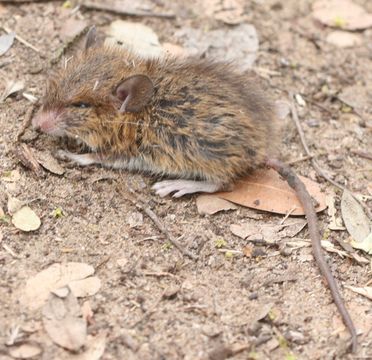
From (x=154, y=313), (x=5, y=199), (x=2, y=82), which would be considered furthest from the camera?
(x=2, y=82)

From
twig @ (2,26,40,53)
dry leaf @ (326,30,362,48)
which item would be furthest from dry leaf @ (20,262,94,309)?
dry leaf @ (326,30,362,48)

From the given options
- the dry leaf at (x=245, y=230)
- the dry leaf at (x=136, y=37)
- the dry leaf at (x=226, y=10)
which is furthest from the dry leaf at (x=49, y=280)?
the dry leaf at (x=226, y=10)

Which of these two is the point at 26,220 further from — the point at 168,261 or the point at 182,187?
the point at 182,187

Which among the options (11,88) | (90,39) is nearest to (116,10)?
(90,39)

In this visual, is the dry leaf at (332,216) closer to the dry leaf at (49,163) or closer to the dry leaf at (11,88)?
the dry leaf at (49,163)

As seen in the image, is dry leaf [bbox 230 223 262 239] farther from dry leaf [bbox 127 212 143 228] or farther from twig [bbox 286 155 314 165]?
twig [bbox 286 155 314 165]

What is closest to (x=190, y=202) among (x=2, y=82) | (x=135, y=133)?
(x=135, y=133)

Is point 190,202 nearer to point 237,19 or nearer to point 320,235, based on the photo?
point 320,235
